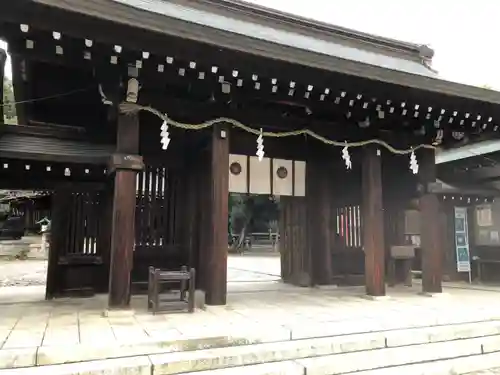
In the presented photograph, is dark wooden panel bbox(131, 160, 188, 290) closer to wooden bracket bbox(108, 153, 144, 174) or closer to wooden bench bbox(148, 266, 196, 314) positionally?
wooden bench bbox(148, 266, 196, 314)

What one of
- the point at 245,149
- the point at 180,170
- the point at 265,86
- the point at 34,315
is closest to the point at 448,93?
the point at 265,86

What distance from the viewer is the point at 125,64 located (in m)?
4.74

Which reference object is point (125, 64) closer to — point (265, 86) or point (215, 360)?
point (265, 86)

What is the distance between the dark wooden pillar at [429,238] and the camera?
6.88m

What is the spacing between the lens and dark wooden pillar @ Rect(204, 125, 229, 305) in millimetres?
5332

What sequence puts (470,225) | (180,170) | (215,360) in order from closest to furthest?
1. (215,360)
2. (180,170)
3. (470,225)

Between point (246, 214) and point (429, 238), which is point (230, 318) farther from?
point (246, 214)

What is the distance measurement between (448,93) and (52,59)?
5.52 metres

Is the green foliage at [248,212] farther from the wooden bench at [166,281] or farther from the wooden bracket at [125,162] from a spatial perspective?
the wooden bracket at [125,162]

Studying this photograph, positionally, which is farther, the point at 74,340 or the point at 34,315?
the point at 34,315

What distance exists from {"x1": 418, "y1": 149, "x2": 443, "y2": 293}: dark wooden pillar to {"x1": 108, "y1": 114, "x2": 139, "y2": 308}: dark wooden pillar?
5.04 m

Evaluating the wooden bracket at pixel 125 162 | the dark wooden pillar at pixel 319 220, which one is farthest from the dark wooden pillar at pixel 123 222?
the dark wooden pillar at pixel 319 220

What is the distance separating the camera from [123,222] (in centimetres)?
486

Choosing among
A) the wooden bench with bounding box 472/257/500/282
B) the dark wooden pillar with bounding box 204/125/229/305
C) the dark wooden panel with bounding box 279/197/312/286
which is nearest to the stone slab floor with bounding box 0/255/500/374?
the dark wooden pillar with bounding box 204/125/229/305
